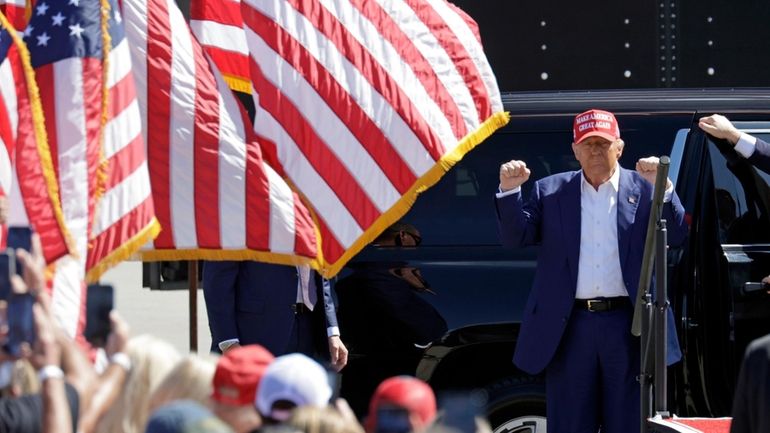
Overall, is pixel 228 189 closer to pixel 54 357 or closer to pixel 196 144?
pixel 196 144

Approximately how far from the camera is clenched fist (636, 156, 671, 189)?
601cm

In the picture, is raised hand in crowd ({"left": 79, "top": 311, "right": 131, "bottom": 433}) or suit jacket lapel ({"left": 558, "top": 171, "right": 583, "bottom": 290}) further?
suit jacket lapel ({"left": 558, "top": 171, "right": 583, "bottom": 290})

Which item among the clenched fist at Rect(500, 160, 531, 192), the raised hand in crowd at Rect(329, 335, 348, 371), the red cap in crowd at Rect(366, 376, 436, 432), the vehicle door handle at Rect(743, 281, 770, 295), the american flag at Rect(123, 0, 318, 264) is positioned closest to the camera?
the red cap in crowd at Rect(366, 376, 436, 432)

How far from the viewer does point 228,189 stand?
5.16 meters

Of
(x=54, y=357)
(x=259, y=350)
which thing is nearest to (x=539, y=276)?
(x=259, y=350)

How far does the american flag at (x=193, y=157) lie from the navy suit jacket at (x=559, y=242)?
4.01 ft

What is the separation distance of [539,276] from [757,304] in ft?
3.13

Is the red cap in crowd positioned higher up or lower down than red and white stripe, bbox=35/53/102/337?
lower down

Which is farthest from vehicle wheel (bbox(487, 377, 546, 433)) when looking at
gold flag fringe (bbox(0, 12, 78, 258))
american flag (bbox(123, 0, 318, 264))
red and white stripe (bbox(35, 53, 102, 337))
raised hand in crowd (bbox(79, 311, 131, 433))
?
raised hand in crowd (bbox(79, 311, 131, 433))

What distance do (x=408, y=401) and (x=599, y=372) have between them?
314cm

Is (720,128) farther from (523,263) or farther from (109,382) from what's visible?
(109,382)

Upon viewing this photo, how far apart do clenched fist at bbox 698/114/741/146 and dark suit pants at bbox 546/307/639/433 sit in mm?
801

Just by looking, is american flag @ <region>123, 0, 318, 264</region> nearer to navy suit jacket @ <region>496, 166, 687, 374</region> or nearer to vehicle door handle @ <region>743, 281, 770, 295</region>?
navy suit jacket @ <region>496, 166, 687, 374</region>

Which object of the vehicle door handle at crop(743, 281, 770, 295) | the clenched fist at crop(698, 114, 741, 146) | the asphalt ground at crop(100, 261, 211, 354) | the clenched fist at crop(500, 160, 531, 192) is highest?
the clenched fist at crop(698, 114, 741, 146)
